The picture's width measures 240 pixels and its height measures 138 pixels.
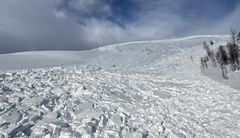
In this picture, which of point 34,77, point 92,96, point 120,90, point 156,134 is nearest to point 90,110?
point 92,96

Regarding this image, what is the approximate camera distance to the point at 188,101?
12633 millimetres

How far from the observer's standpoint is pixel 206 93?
14516 mm

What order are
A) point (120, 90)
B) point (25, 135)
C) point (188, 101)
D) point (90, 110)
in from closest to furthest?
point (25, 135) → point (90, 110) → point (188, 101) → point (120, 90)

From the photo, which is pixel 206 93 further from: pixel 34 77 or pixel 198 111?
pixel 34 77

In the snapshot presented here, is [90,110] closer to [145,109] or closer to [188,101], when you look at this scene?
[145,109]

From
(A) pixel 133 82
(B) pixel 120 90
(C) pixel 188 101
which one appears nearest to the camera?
(C) pixel 188 101

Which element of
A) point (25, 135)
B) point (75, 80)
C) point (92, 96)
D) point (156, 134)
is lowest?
point (156, 134)

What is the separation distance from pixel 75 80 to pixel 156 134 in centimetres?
810

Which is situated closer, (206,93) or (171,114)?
(171,114)

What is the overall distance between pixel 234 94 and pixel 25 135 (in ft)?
42.8

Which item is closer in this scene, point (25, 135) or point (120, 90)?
point (25, 135)

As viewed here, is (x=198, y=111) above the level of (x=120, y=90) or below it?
below

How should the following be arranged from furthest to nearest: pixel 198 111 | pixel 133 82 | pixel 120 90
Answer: pixel 133 82 → pixel 120 90 → pixel 198 111

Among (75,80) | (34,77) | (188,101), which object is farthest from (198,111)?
(34,77)
